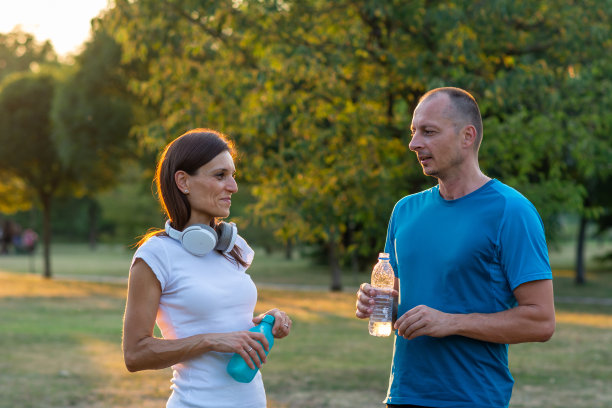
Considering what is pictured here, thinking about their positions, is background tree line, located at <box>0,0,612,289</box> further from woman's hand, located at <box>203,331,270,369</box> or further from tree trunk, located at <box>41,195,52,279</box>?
tree trunk, located at <box>41,195,52,279</box>

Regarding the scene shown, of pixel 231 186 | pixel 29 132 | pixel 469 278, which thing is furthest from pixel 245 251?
pixel 29 132

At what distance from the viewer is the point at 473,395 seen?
11.6ft

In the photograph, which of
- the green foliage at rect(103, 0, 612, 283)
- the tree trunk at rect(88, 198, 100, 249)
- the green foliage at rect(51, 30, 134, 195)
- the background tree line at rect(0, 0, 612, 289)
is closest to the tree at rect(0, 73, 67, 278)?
the green foliage at rect(51, 30, 134, 195)

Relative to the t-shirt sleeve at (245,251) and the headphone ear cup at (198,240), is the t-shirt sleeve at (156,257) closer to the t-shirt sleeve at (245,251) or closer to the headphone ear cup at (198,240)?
the headphone ear cup at (198,240)

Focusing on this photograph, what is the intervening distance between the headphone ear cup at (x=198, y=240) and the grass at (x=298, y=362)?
21.3ft

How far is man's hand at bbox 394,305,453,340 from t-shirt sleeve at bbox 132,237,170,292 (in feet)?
3.37

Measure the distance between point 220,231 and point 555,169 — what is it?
11.5m

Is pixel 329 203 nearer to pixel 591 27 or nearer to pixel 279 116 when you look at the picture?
pixel 279 116

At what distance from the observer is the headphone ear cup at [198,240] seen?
132 inches

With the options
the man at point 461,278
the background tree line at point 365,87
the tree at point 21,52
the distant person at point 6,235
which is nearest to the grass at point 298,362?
the background tree line at point 365,87

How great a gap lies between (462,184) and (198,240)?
4.06ft

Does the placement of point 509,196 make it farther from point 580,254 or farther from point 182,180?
point 580,254

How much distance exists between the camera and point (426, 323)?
3.44 metres

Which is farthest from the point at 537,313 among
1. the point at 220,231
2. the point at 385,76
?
the point at 385,76
